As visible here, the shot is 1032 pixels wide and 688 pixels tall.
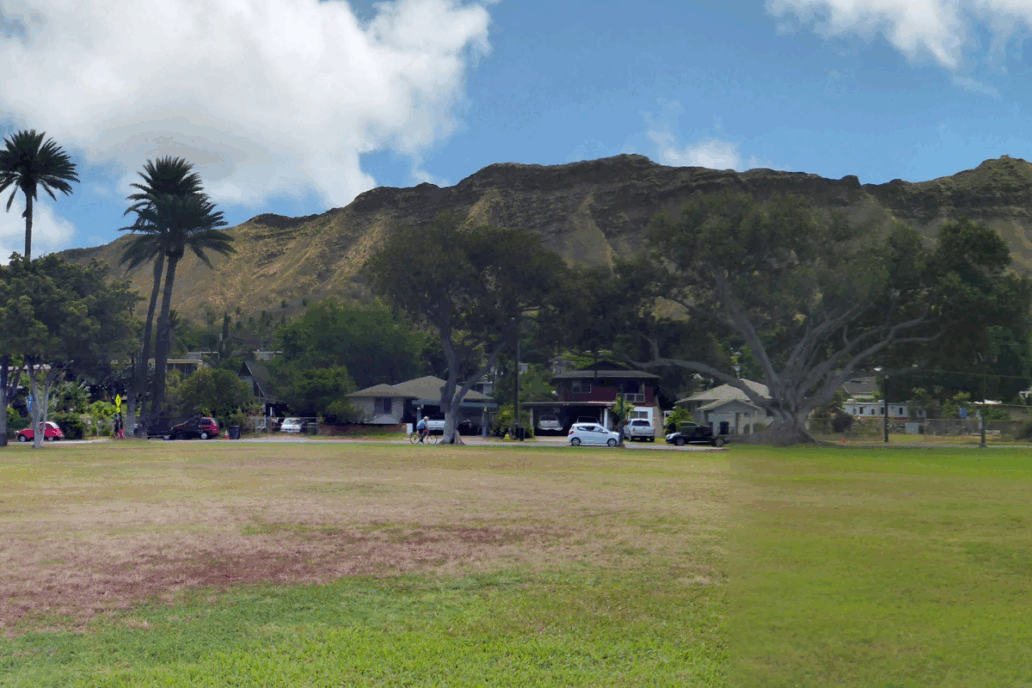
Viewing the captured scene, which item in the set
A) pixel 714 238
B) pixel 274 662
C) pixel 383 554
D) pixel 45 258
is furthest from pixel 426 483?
pixel 45 258

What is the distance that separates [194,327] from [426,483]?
163041 millimetres

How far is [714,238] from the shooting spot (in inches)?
2298

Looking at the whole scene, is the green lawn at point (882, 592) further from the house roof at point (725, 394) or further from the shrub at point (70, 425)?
the house roof at point (725, 394)

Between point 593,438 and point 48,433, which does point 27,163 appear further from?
point 593,438

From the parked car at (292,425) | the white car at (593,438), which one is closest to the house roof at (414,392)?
the parked car at (292,425)

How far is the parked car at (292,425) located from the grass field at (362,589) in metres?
57.0

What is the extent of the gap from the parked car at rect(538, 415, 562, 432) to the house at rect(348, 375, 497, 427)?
556cm

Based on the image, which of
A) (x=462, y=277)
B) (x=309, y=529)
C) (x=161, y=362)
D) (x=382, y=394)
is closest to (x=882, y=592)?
(x=309, y=529)

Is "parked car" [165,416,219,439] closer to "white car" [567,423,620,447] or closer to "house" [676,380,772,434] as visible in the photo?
"white car" [567,423,620,447]

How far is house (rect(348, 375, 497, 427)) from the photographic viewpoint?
93.6 metres

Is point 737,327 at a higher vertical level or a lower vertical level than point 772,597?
higher

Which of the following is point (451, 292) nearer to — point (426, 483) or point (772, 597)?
point (426, 483)

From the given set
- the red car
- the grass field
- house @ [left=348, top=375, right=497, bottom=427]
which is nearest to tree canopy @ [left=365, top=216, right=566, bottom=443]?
the red car

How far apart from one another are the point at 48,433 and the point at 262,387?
135ft
